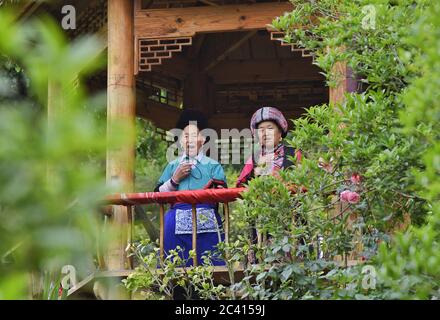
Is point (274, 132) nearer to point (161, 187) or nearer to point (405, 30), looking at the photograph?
point (161, 187)

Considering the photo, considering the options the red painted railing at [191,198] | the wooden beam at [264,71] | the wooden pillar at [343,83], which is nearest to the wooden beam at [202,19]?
the wooden pillar at [343,83]

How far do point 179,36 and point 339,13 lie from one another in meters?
2.26

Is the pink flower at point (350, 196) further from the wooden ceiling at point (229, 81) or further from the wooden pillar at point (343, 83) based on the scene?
the wooden ceiling at point (229, 81)

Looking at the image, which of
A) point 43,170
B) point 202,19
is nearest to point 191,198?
point 202,19

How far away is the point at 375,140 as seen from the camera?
543 centimetres

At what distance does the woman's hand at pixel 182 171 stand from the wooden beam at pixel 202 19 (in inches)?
48.8

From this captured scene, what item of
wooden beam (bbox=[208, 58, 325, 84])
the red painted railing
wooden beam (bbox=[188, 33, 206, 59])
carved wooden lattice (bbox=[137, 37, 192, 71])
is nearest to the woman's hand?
the red painted railing

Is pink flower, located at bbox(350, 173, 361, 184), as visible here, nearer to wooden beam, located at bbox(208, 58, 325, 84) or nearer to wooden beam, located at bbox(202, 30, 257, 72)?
wooden beam, located at bbox(202, 30, 257, 72)

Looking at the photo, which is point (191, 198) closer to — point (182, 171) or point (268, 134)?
point (182, 171)

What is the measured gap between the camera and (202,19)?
836cm

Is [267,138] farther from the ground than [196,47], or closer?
closer

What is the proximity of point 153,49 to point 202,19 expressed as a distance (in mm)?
474

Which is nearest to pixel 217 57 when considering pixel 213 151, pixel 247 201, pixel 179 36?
pixel 213 151

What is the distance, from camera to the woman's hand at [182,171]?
767cm
